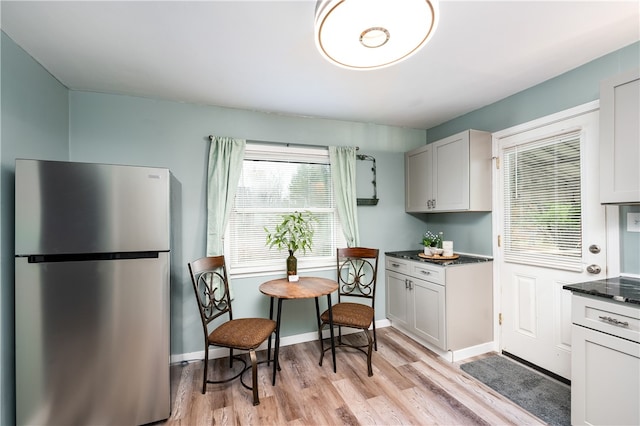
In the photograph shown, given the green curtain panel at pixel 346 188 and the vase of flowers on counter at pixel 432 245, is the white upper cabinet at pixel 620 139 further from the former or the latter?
the green curtain panel at pixel 346 188

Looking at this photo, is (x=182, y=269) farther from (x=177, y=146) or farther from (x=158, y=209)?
(x=177, y=146)

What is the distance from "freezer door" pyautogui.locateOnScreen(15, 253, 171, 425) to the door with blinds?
117 inches

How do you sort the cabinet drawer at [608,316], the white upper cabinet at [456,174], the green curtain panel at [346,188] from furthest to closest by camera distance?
the green curtain panel at [346,188], the white upper cabinet at [456,174], the cabinet drawer at [608,316]

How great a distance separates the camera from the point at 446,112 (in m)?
3.11

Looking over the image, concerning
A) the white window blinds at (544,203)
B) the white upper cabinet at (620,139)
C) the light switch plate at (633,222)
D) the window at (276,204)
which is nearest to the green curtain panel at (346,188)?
the window at (276,204)

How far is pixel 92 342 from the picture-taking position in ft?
5.58

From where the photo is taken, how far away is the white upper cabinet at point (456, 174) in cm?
275

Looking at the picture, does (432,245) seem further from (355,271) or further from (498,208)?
(355,271)

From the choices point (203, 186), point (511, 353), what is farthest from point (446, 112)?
point (203, 186)

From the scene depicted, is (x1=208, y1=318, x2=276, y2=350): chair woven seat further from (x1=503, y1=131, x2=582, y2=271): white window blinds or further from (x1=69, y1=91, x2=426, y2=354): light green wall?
(x1=503, y1=131, x2=582, y2=271): white window blinds

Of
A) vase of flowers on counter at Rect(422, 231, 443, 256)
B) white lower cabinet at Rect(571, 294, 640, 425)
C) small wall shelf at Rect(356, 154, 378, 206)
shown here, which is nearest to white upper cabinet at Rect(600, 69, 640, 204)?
white lower cabinet at Rect(571, 294, 640, 425)

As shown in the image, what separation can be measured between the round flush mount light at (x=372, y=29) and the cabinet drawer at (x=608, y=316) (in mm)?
1717

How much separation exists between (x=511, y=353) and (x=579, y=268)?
1049mm

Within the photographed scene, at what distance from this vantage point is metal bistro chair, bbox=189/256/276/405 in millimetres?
2074
